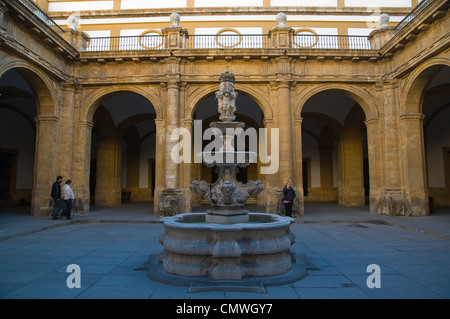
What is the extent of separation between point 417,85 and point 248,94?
6.48 metres

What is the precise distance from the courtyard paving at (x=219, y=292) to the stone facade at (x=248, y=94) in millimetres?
2599

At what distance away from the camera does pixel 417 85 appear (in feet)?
36.0

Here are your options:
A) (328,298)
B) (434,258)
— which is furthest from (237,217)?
(434,258)

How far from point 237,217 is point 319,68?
932 centimetres

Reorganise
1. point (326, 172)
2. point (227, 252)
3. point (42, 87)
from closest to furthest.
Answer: point (227, 252) < point (42, 87) < point (326, 172)

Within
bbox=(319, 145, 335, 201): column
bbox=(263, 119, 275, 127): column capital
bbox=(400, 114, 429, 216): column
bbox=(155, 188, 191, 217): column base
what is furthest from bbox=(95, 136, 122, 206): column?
bbox=(400, 114, 429, 216): column

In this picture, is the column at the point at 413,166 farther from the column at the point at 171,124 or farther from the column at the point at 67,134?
the column at the point at 67,134

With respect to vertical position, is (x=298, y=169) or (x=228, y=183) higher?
(x=298, y=169)

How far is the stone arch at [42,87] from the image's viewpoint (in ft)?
33.3

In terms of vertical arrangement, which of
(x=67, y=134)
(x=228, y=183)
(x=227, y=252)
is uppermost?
(x=67, y=134)

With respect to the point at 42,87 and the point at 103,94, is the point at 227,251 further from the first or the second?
the point at 42,87

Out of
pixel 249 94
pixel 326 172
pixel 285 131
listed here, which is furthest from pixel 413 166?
pixel 326 172
